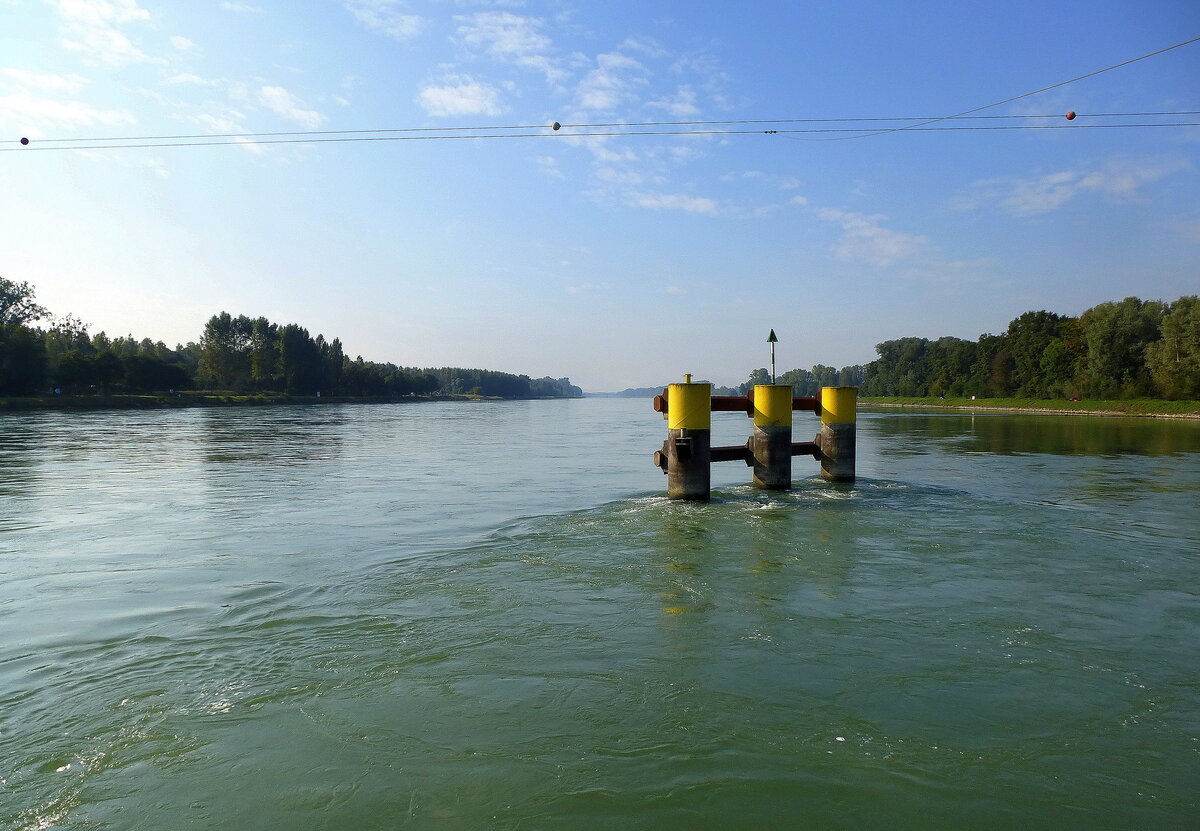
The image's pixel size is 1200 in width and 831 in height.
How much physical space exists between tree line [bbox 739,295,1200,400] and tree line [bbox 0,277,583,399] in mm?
82148

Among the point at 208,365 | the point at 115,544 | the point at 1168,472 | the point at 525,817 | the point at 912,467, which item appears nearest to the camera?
the point at 525,817

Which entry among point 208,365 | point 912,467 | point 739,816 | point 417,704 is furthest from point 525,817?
point 208,365

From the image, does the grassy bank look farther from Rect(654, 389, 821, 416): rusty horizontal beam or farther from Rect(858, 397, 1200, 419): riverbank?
Rect(858, 397, 1200, 419): riverbank

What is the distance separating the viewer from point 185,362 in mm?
145125

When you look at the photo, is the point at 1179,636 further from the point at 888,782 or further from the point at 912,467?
the point at 912,467

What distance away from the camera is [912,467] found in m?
19.6

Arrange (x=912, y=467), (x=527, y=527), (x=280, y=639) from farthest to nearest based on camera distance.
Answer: (x=912, y=467) < (x=527, y=527) < (x=280, y=639)

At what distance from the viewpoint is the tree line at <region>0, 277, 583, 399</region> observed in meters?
81.4

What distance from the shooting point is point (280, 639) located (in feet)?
18.2

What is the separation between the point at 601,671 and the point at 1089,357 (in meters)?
93.4

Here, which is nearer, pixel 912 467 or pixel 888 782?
pixel 888 782

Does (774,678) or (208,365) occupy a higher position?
(208,365)

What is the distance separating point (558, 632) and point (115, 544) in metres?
7.17

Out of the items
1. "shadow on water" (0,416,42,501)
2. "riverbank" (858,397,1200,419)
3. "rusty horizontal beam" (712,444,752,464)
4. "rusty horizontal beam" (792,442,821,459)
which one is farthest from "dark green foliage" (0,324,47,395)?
"riverbank" (858,397,1200,419)
